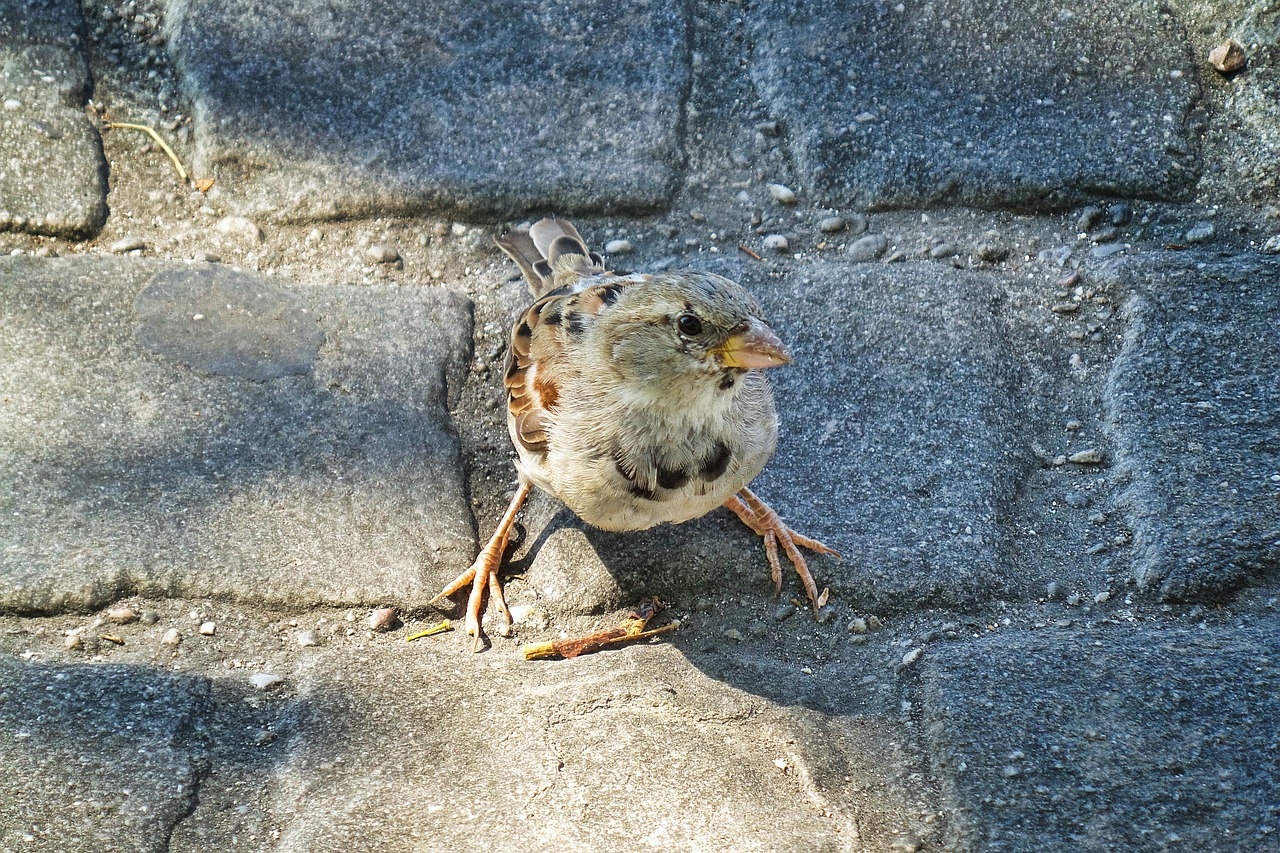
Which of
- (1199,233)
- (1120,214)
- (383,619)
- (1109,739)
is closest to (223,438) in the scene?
(383,619)

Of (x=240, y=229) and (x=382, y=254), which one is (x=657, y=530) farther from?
(x=240, y=229)

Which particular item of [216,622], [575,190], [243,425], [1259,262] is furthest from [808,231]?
[216,622]

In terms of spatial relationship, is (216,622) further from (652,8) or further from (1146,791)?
(652,8)

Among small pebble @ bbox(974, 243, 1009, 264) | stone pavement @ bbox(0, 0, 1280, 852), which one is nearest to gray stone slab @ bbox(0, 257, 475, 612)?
stone pavement @ bbox(0, 0, 1280, 852)

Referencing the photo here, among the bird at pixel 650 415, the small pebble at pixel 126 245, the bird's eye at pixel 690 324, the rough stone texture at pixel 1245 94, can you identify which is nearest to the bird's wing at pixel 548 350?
the bird at pixel 650 415

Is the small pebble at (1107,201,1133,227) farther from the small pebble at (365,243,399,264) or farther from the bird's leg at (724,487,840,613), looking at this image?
the small pebble at (365,243,399,264)
